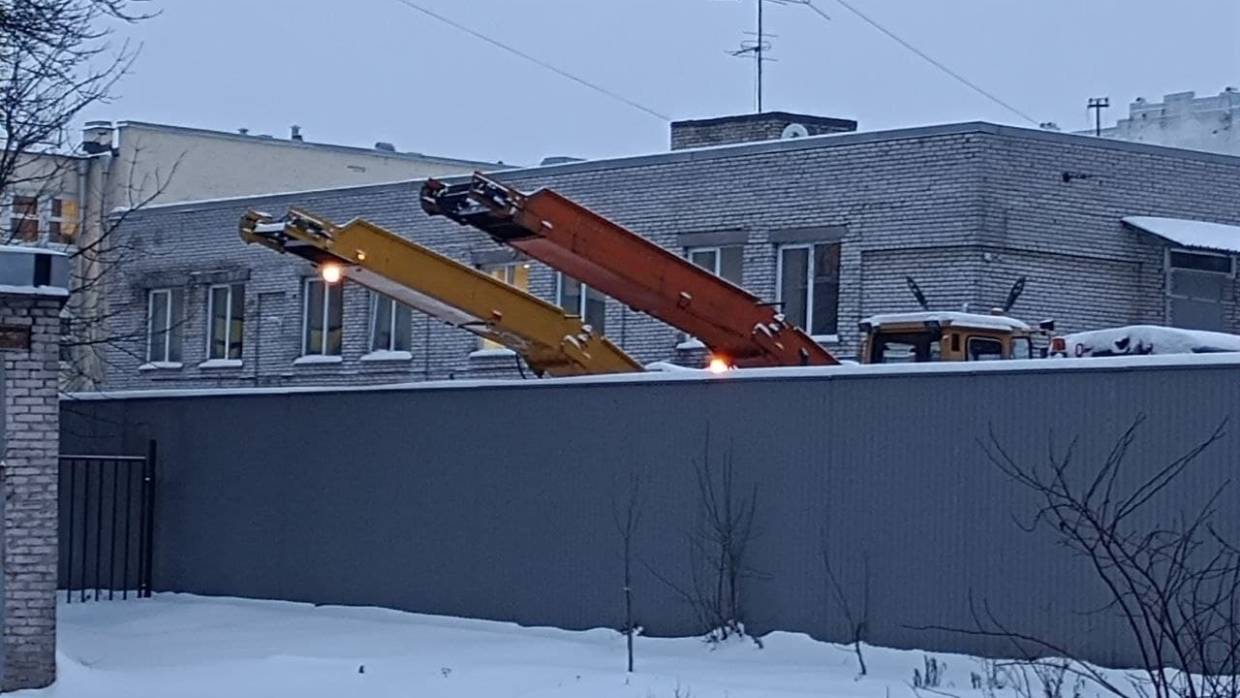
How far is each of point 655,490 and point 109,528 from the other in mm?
8192

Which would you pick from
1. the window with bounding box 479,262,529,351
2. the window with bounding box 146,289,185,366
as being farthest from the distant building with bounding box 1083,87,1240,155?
the window with bounding box 146,289,185,366

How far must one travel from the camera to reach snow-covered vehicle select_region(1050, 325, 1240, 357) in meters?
19.5

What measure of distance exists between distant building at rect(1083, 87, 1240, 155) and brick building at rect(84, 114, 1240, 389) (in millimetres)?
11023

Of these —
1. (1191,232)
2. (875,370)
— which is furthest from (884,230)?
(875,370)

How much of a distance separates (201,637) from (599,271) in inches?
208

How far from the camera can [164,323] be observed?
37.2m

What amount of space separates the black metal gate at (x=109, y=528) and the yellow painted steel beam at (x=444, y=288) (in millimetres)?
3920

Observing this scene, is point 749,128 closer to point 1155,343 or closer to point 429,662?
point 1155,343

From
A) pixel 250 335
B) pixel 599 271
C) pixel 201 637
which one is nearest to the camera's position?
pixel 201 637

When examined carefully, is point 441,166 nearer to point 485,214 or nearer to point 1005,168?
point 1005,168

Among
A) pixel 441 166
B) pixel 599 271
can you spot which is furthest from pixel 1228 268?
pixel 441 166

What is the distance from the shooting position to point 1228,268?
27.9 metres

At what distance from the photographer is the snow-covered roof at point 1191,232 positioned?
26859mm

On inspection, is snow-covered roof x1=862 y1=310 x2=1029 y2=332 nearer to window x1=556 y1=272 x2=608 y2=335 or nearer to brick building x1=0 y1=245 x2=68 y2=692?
window x1=556 y1=272 x2=608 y2=335
